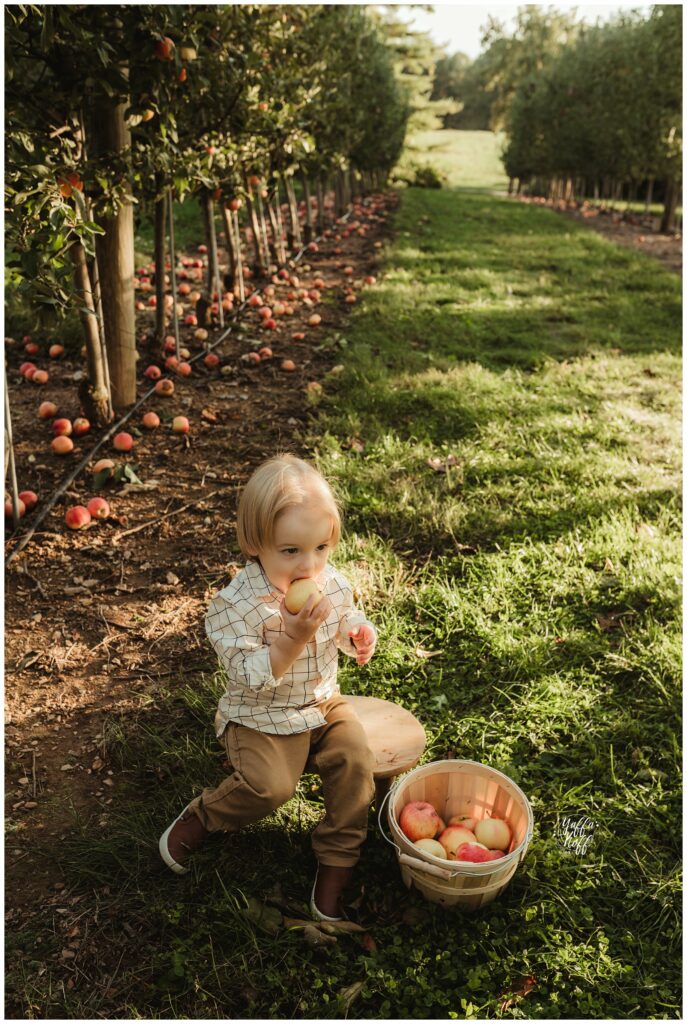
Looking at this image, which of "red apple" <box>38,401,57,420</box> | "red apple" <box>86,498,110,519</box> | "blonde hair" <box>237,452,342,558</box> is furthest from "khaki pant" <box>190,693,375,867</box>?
"red apple" <box>38,401,57,420</box>

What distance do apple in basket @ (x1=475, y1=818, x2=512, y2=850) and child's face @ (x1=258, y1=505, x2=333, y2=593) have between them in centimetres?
93

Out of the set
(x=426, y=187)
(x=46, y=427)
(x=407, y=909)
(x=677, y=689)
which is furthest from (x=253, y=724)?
(x=426, y=187)

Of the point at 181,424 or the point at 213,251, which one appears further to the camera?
the point at 213,251

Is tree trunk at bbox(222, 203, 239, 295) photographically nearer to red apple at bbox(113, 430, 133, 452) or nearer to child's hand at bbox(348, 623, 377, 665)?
red apple at bbox(113, 430, 133, 452)

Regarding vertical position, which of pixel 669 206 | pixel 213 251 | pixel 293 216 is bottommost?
pixel 213 251

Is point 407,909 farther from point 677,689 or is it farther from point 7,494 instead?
point 7,494

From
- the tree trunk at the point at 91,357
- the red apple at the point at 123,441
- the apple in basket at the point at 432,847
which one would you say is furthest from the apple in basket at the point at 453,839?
the tree trunk at the point at 91,357

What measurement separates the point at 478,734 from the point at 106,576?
1900 millimetres

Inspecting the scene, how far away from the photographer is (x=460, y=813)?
8.12ft

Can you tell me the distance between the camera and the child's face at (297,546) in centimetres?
212

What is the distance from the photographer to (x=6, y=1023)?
1.92 metres

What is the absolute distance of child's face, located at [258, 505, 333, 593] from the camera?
2.12 metres

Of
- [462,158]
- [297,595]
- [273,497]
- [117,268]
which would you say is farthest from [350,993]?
[462,158]

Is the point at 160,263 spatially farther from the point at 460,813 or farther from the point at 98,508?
the point at 460,813
